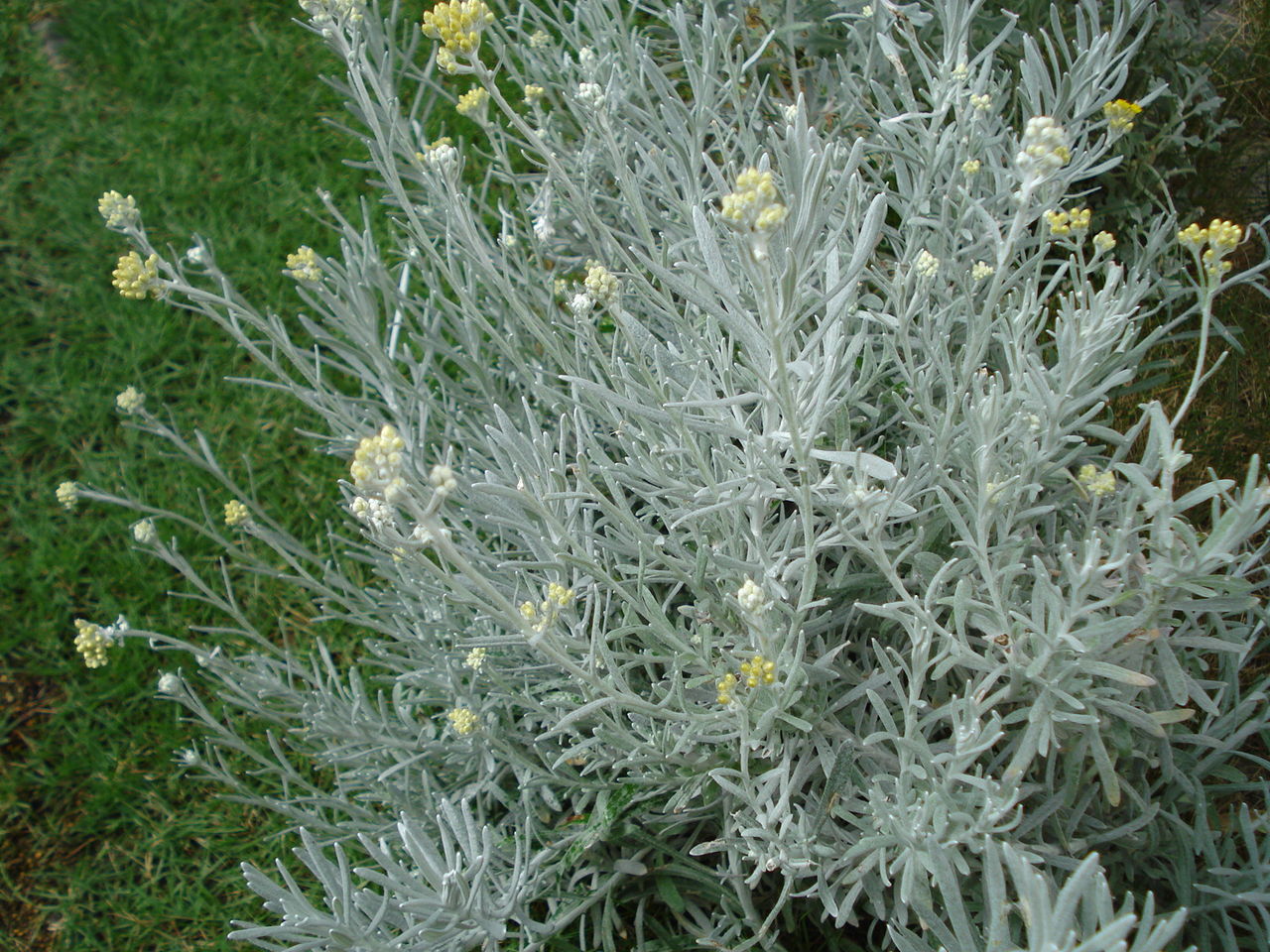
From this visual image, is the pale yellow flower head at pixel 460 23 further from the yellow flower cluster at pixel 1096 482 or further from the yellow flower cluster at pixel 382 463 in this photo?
the yellow flower cluster at pixel 1096 482

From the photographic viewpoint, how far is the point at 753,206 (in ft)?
4.19

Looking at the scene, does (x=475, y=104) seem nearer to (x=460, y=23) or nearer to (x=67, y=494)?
(x=460, y=23)

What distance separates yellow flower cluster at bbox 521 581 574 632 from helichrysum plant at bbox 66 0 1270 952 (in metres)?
0.02

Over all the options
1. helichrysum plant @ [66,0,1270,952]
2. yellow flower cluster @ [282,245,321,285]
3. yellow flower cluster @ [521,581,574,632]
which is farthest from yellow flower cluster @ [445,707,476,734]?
yellow flower cluster @ [282,245,321,285]

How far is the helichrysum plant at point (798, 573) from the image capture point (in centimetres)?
161

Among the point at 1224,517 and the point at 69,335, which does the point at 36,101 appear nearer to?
the point at 69,335

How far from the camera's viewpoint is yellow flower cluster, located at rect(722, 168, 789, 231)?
4.10 feet

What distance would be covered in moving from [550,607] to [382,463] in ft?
1.36

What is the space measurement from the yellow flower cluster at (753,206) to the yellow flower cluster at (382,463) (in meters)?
0.54

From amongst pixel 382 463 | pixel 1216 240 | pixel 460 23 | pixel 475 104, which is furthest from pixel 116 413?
pixel 1216 240

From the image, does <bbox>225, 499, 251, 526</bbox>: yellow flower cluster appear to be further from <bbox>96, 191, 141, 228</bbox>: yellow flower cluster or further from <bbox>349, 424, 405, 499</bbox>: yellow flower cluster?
<bbox>349, 424, 405, 499</bbox>: yellow flower cluster

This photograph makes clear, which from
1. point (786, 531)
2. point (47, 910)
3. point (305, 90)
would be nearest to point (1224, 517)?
point (786, 531)

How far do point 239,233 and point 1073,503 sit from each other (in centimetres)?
337

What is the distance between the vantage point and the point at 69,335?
13.3ft
